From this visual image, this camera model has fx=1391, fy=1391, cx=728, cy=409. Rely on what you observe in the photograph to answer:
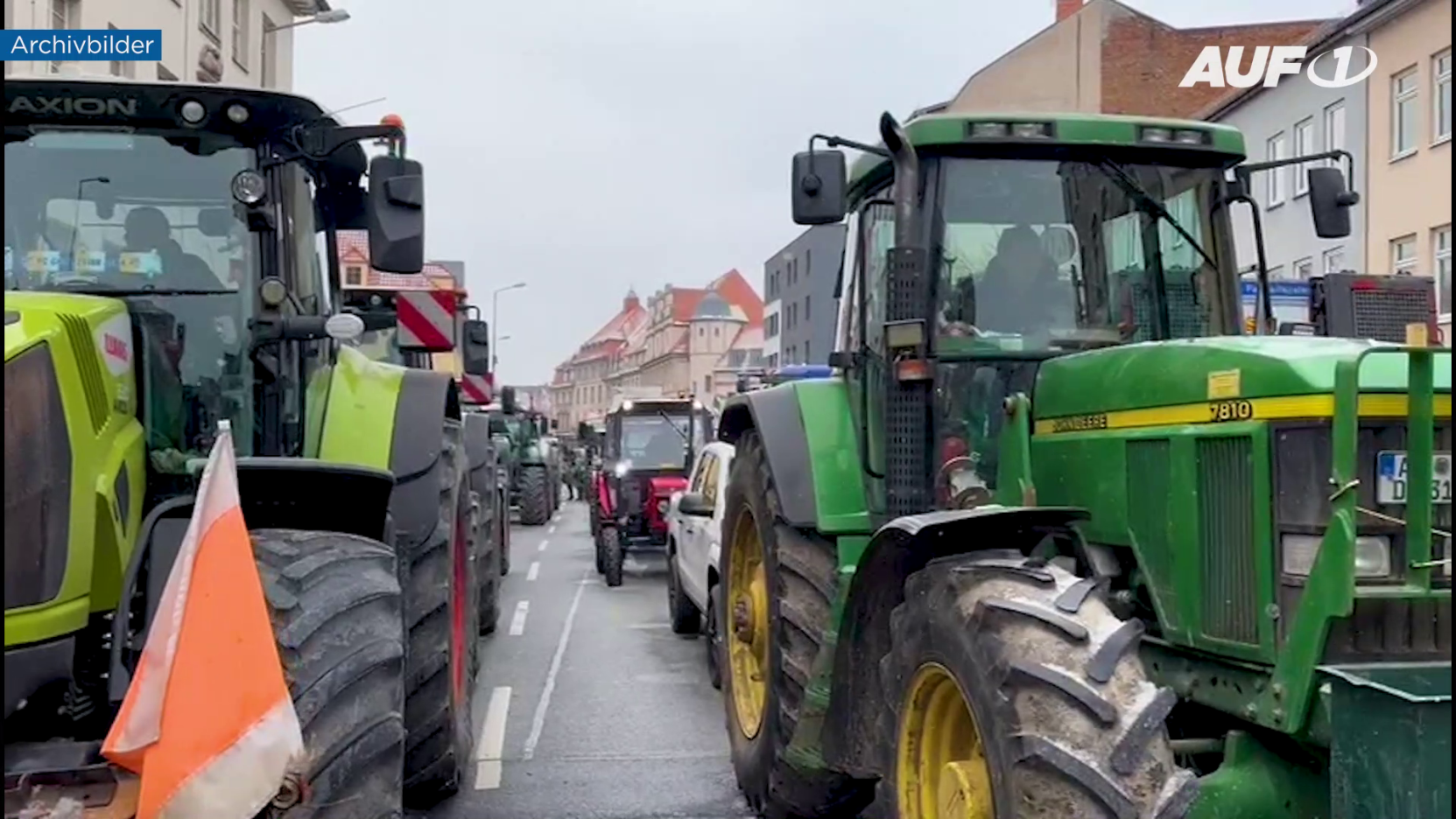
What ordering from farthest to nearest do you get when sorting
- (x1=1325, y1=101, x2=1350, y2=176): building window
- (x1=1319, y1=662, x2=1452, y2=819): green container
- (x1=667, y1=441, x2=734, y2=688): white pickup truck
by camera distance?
(x1=1325, y1=101, x2=1350, y2=176): building window
(x1=667, y1=441, x2=734, y2=688): white pickup truck
(x1=1319, y1=662, x2=1452, y2=819): green container

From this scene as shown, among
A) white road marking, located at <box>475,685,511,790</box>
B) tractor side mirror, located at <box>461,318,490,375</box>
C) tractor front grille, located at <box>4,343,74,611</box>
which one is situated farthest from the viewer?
tractor side mirror, located at <box>461,318,490,375</box>

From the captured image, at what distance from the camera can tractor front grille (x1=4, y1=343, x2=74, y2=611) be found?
3326mm

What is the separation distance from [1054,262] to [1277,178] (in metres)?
24.1

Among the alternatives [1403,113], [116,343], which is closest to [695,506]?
[116,343]

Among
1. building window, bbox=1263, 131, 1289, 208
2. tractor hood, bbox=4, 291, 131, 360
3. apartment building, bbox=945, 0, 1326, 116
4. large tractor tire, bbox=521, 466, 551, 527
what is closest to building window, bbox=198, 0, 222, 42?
large tractor tire, bbox=521, 466, 551, 527

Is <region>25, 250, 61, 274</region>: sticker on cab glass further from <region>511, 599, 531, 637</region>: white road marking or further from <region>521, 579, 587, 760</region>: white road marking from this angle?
<region>511, 599, 531, 637</region>: white road marking

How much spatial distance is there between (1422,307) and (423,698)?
7927mm

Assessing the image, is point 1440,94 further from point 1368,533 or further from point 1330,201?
point 1368,533

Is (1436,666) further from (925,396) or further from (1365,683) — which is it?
(925,396)

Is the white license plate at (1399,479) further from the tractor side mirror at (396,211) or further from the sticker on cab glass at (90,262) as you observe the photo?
the sticker on cab glass at (90,262)

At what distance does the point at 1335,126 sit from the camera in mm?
25016

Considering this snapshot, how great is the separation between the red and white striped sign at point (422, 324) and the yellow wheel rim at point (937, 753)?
828 cm

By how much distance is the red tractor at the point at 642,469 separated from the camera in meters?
15.2

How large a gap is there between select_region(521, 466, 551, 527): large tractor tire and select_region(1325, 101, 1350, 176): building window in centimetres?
1528
